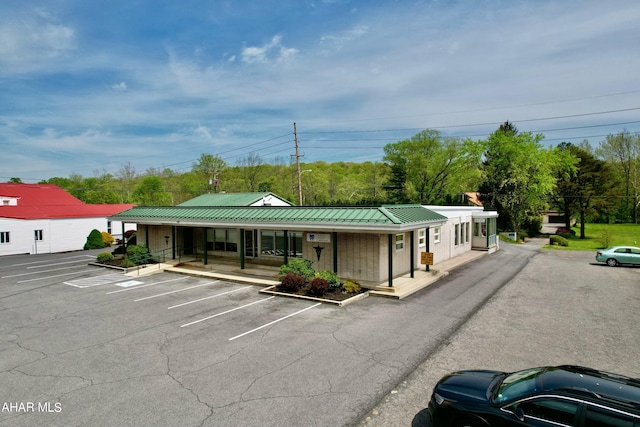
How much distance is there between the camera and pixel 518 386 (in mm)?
6191

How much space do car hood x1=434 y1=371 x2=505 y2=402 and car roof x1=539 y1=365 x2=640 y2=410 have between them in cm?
98

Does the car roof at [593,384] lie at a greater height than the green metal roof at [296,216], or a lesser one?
lesser

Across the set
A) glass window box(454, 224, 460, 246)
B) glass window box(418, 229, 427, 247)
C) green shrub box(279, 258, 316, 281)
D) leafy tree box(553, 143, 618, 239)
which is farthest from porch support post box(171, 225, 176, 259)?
leafy tree box(553, 143, 618, 239)

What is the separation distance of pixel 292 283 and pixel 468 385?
1069 cm

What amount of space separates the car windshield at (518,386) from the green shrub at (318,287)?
9857 millimetres

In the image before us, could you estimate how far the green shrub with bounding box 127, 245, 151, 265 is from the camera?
2480cm

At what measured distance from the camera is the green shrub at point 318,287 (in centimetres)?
1608

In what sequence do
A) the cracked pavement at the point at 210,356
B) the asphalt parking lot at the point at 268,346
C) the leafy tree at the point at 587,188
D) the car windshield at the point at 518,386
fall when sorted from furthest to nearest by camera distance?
the leafy tree at the point at 587,188
the asphalt parking lot at the point at 268,346
the cracked pavement at the point at 210,356
the car windshield at the point at 518,386

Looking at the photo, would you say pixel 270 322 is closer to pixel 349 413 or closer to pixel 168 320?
pixel 168 320

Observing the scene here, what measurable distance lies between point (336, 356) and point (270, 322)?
12.1 feet

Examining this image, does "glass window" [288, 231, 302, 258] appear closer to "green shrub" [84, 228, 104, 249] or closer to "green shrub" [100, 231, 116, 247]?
"green shrub" [84, 228, 104, 249]

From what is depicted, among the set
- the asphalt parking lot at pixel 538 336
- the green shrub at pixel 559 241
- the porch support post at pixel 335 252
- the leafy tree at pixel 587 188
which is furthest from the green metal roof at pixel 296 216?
the leafy tree at pixel 587 188

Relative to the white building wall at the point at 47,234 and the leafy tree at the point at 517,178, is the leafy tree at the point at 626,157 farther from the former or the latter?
the white building wall at the point at 47,234

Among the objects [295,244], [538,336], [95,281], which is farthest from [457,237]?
[95,281]
